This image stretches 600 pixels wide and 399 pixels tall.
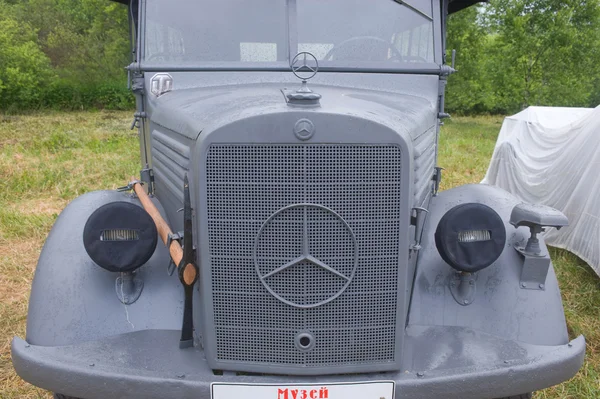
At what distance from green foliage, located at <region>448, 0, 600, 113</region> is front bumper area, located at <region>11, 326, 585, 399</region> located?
18.9 metres

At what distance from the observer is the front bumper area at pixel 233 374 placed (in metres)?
2.25

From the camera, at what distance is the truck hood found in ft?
7.25

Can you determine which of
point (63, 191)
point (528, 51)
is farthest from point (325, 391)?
point (528, 51)

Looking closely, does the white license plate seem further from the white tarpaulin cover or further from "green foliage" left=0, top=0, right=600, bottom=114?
"green foliage" left=0, top=0, right=600, bottom=114

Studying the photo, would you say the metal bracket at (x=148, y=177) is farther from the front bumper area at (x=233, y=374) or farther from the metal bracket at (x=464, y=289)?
the metal bracket at (x=464, y=289)

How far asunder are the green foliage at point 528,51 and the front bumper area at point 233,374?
61.9ft

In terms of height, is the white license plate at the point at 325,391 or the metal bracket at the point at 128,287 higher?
the metal bracket at the point at 128,287

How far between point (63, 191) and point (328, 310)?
708cm

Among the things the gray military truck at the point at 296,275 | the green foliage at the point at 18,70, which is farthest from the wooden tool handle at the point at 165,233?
the green foliage at the point at 18,70

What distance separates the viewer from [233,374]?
7.82ft

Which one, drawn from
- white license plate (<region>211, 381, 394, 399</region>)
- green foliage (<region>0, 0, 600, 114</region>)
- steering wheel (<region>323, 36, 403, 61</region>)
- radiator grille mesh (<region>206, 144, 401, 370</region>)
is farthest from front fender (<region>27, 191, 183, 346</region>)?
green foliage (<region>0, 0, 600, 114</region>)

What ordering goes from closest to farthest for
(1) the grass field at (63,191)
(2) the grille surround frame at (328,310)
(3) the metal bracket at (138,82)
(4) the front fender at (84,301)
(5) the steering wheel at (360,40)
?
(2) the grille surround frame at (328,310) → (4) the front fender at (84,301) → (5) the steering wheel at (360,40) → (3) the metal bracket at (138,82) → (1) the grass field at (63,191)

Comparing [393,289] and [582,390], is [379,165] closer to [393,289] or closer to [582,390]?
[393,289]

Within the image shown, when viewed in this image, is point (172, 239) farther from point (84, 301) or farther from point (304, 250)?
point (304, 250)
